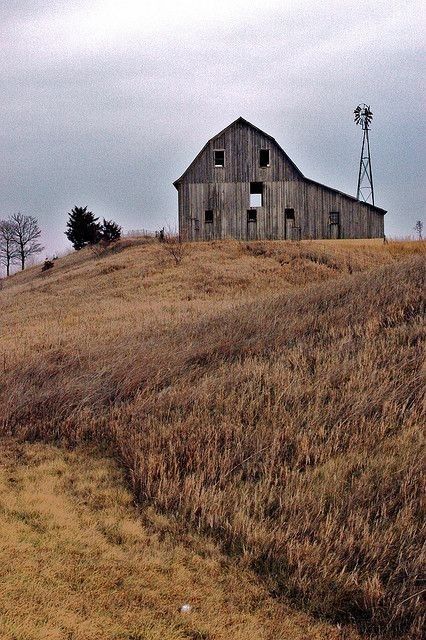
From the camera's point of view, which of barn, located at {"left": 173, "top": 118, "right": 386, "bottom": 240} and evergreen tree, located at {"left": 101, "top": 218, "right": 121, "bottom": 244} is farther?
evergreen tree, located at {"left": 101, "top": 218, "right": 121, "bottom": 244}

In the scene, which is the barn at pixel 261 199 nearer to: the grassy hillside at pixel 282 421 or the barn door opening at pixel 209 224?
the barn door opening at pixel 209 224

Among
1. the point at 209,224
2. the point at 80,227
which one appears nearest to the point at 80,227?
the point at 80,227

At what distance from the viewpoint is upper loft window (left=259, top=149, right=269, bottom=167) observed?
1411 inches

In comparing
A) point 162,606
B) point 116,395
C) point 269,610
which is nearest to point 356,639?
point 269,610

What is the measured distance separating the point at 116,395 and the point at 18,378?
237 centimetres

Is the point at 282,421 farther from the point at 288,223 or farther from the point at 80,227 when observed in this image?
the point at 80,227

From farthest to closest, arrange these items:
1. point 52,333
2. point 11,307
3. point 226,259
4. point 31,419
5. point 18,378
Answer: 1. point 226,259
2. point 11,307
3. point 52,333
4. point 18,378
5. point 31,419

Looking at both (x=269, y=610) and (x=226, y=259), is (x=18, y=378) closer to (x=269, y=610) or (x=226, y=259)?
(x=269, y=610)

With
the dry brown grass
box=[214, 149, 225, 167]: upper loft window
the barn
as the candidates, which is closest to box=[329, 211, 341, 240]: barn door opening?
the barn

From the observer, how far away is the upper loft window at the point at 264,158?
35844mm

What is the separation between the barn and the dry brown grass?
31.9 m

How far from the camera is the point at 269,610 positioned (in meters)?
3.94

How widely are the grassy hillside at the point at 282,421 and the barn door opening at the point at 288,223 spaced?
75.3 feet

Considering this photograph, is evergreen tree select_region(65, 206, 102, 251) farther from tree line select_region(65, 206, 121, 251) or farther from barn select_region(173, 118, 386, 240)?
barn select_region(173, 118, 386, 240)
